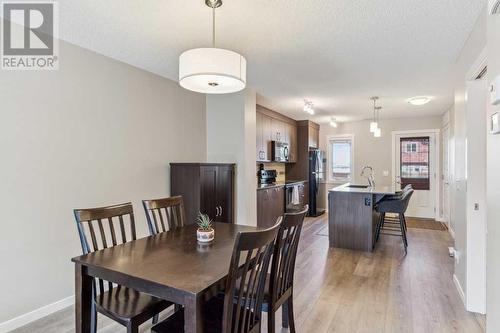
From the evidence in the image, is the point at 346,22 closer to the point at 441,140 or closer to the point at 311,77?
the point at 311,77

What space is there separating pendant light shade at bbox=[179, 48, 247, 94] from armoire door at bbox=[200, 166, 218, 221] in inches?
68.0

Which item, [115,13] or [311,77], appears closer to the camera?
[115,13]

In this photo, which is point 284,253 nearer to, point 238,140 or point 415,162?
point 238,140

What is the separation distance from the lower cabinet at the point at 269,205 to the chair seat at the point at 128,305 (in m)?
3.04

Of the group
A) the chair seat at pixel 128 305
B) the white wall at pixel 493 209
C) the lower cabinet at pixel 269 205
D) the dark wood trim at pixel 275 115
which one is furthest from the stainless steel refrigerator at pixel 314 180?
the chair seat at pixel 128 305

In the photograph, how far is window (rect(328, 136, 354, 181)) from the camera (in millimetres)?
7488

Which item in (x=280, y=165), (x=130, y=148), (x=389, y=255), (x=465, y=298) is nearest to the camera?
(x=465, y=298)

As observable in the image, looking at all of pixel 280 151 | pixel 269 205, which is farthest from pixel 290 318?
pixel 280 151

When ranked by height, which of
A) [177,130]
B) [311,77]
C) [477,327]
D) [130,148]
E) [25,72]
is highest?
[311,77]

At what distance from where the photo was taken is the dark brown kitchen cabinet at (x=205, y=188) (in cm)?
350

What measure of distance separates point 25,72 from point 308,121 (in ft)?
18.5

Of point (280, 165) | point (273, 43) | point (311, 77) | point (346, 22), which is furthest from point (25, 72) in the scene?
point (280, 165)

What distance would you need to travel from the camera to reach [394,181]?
688 centimetres

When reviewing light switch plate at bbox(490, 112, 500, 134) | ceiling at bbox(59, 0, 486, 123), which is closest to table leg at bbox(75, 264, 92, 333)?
ceiling at bbox(59, 0, 486, 123)
